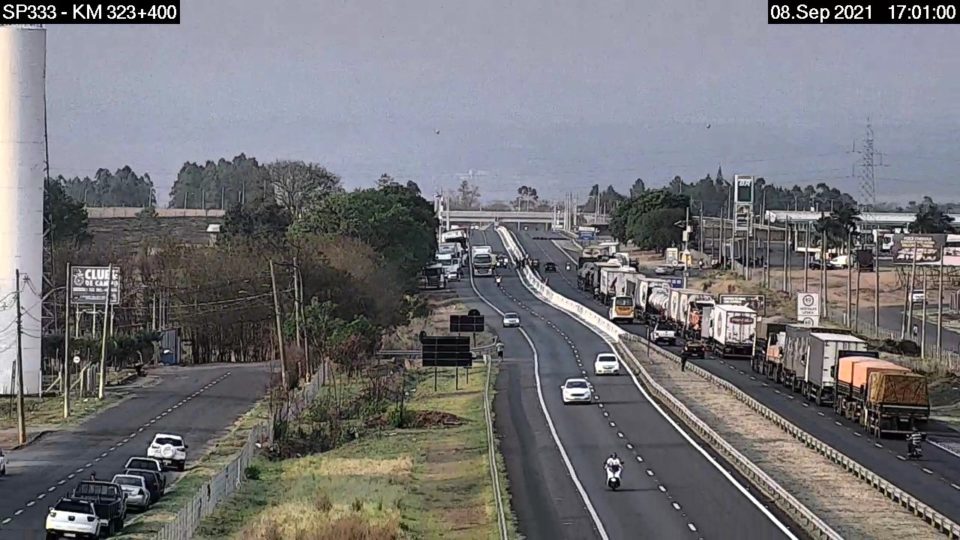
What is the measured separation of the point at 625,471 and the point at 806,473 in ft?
19.6

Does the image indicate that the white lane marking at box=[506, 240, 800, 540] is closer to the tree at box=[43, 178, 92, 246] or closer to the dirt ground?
the dirt ground

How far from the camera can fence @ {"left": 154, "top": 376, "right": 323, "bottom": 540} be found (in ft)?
116

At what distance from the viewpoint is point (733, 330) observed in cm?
9275

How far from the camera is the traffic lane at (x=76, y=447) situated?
167 ft

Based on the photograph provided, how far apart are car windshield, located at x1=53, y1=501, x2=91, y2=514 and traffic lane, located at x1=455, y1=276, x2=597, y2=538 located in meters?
11.3

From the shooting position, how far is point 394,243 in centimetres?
14612

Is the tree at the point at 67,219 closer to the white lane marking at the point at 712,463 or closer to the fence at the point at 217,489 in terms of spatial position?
the white lane marking at the point at 712,463

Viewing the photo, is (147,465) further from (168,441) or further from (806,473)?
(806,473)

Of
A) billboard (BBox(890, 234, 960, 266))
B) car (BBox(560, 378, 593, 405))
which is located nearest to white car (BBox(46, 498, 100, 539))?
car (BBox(560, 378, 593, 405))

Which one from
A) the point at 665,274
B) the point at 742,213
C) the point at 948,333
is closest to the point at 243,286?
the point at 948,333

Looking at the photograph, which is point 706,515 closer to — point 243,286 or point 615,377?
point 615,377

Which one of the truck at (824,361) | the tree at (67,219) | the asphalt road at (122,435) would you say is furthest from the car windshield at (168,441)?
the tree at (67,219)

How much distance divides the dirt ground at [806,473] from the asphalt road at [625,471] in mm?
1885
